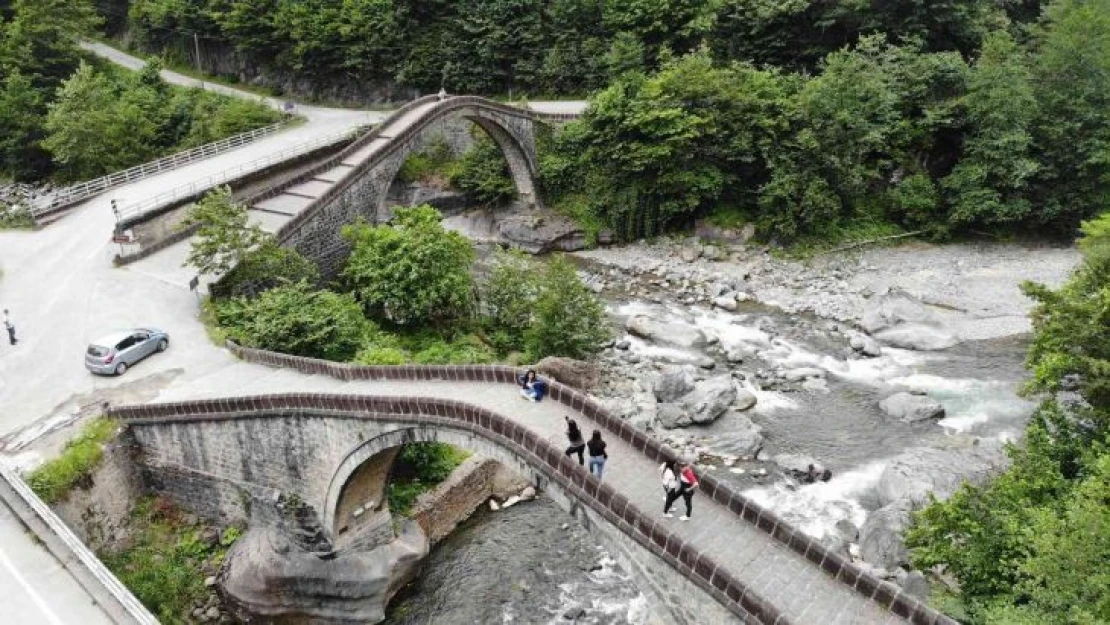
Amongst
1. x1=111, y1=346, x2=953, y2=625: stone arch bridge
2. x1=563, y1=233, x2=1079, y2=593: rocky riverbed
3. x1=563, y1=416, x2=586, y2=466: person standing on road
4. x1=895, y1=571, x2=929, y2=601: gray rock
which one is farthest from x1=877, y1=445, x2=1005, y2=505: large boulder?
x1=563, y1=416, x2=586, y2=466: person standing on road

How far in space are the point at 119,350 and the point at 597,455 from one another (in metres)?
18.5

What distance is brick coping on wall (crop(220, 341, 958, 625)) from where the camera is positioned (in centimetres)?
1498

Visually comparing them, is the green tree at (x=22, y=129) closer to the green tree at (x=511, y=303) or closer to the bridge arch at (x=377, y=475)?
the green tree at (x=511, y=303)

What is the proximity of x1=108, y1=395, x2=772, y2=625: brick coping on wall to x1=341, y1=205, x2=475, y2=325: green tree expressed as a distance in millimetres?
11407

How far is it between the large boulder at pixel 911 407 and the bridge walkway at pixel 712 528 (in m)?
16.2

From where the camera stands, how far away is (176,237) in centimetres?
3722

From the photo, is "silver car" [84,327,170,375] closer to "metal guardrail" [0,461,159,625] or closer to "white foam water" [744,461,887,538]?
"metal guardrail" [0,461,159,625]

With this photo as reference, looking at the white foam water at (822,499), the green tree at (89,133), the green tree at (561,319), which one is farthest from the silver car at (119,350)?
the green tree at (89,133)

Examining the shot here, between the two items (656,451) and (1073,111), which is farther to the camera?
(1073,111)

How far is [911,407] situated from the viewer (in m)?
30.9

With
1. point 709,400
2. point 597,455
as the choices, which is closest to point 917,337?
point 709,400

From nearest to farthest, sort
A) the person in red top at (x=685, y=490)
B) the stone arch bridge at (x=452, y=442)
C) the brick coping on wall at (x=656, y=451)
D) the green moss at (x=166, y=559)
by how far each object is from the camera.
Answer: the brick coping on wall at (x=656, y=451) → the stone arch bridge at (x=452, y=442) → the person in red top at (x=685, y=490) → the green moss at (x=166, y=559)

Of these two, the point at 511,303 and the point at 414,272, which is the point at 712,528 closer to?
the point at 414,272

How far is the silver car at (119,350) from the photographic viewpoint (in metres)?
26.9
